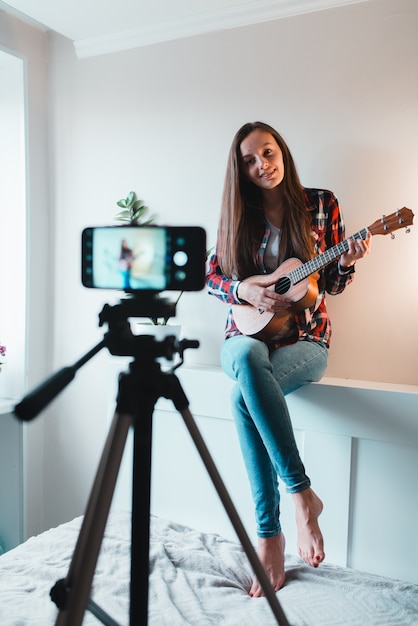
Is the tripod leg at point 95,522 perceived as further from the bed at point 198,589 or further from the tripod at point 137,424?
the bed at point 198,589

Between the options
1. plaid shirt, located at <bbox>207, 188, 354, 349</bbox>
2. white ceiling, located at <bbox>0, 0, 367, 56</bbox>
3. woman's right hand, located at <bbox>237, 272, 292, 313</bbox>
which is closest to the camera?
woman's right hand, located at <bbox>237, 272, 292, 313</bbox>

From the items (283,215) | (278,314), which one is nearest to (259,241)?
(283,215)

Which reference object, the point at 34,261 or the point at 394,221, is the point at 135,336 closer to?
the point at 394,221

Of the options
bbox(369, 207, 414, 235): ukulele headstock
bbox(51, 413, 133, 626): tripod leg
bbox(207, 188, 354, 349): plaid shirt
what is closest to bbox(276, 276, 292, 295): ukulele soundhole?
bbox(207, 188, 354, 349): plaid shirt

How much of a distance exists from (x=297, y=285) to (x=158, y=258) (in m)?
0.90

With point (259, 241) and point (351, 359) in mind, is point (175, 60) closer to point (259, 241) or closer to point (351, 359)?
point (259, 241)

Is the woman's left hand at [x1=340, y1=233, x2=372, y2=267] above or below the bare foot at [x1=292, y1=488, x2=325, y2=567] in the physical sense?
above

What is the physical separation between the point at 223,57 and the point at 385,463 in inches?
62.2

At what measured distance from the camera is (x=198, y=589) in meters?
1.37

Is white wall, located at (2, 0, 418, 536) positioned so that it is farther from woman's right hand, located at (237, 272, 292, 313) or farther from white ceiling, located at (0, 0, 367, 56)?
woman's right hand, located at (237, 272, 292, 313)

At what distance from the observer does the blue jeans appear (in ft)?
4.51

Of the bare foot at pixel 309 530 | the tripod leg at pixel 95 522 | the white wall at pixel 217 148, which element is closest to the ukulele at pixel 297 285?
the white wall at pixel 217 148

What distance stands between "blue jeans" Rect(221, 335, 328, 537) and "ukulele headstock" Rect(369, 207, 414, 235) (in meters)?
0.41

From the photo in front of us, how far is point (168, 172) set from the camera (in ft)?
7.36
